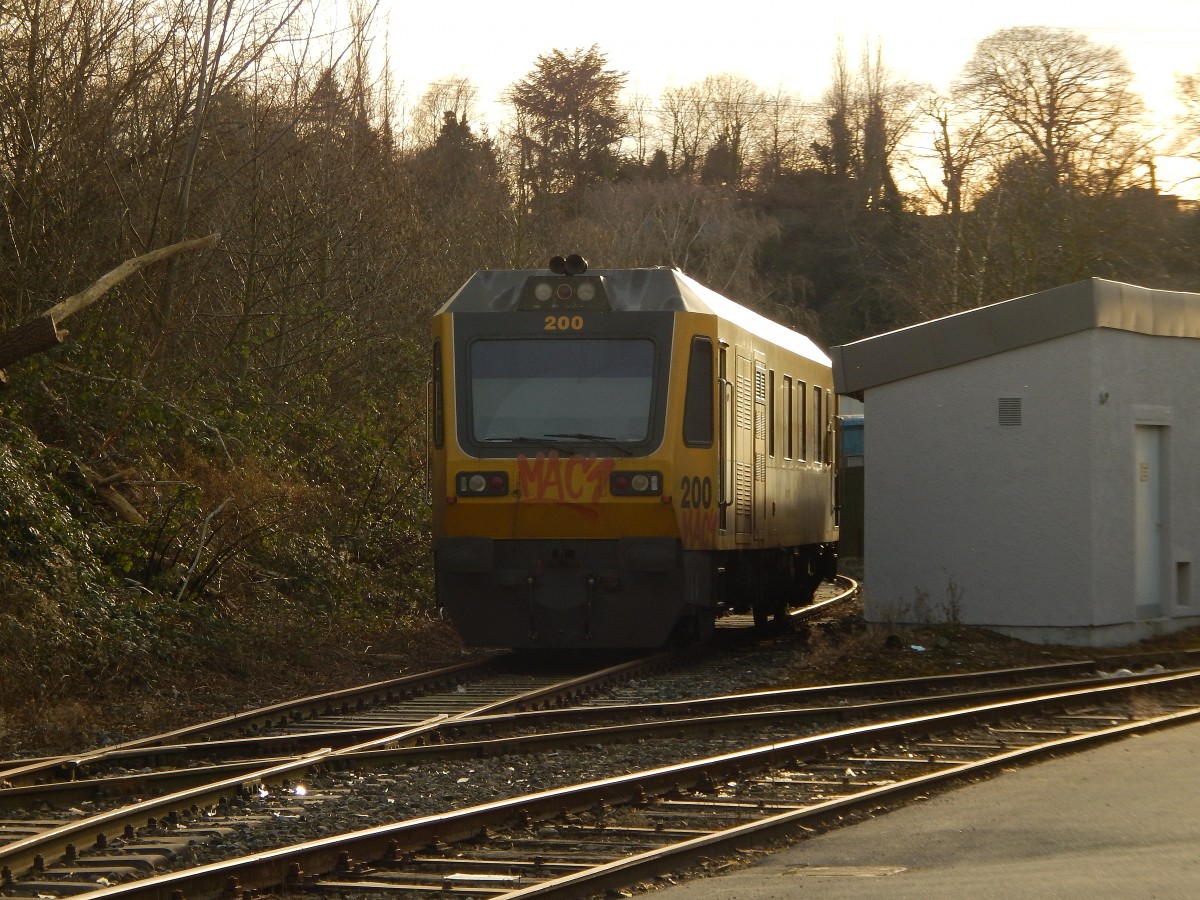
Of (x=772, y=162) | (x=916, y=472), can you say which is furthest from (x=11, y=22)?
(x=772, y=162)

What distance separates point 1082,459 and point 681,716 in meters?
6.29

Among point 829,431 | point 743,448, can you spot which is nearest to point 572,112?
point 829,431

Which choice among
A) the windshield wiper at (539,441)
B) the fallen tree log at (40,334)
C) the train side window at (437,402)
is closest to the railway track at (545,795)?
the windshield wiper at (539,441)

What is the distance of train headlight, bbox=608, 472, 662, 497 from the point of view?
42.4 ft

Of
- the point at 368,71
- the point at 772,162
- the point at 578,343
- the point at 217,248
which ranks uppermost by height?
the point at 772,162

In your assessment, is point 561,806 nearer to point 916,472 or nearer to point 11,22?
point 916,472

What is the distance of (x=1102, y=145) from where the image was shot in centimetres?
3562

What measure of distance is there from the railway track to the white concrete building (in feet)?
11.7

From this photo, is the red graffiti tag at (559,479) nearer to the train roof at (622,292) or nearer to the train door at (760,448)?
the train roof at (622,292)

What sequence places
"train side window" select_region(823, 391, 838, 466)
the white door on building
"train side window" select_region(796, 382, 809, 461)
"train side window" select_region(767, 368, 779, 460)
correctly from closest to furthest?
"train side window" select_region(767, 368, 779, 460) < the white door on building < "train side window" select_region(796, 382, 809, 461) < "train side window" select_region(823, 391, 838, 466)

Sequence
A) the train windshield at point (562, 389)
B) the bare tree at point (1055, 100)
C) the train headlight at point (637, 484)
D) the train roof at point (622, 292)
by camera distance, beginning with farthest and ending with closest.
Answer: the bare tree at point (1055, 100)
the train roof at point (622, 292)
the train windshield at point (562, 389)
the train headlight at point (637, 484)

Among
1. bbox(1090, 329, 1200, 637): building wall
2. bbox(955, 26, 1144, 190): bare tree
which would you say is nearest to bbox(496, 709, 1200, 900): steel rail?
bbox(1090, 329, 1200, 637): building wall

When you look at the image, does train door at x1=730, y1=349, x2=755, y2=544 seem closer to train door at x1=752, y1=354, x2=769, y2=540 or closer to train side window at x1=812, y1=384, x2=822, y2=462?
train door at x1=752, y1=354, x2=769, y2=540

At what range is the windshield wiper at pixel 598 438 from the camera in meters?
13.0
